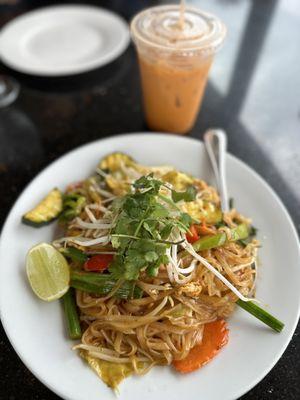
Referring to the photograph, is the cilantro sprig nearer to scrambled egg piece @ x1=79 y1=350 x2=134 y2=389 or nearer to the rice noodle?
the rice noodle

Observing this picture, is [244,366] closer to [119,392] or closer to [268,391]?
[268,391]

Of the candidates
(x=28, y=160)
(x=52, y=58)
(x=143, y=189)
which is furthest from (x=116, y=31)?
(x=143, y=189)

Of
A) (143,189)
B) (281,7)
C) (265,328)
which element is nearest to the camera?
(265,328)

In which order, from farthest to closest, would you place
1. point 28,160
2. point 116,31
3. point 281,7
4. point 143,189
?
point 281,7 → point 116,31 → point 28,160 → point 143,189

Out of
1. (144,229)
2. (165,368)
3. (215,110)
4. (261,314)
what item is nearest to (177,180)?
(144,229)

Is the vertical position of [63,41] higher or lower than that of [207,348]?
higher

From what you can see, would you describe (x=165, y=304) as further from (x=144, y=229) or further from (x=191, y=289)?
(x=144, y=229)

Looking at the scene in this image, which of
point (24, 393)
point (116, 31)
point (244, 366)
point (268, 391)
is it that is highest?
point (116, 31)
